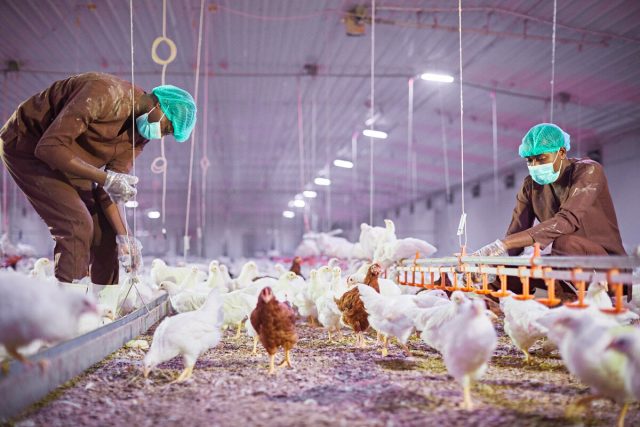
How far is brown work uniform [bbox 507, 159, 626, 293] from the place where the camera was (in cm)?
345

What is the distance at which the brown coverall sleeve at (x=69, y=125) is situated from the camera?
273 cm

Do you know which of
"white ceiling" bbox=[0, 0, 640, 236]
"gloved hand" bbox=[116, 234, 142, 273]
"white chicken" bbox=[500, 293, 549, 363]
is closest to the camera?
"white chicken" bbox=[500, 293, 549, 363]

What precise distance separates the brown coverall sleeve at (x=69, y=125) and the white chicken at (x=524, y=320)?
244cm

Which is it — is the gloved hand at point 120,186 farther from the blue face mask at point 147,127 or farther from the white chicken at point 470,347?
the white chicken at point 470,347

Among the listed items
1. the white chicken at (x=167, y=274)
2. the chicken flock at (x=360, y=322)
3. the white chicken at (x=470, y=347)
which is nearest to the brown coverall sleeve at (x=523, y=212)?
the chicken flock at (x=360, y=322)

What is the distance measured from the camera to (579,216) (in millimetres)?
3447

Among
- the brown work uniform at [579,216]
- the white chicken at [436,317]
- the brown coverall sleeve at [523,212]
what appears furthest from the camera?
the brown coverall sleeve at [523,212]

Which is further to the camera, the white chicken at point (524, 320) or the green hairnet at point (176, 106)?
the green hairnet at point (176, 106)

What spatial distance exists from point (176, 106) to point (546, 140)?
2364 mm

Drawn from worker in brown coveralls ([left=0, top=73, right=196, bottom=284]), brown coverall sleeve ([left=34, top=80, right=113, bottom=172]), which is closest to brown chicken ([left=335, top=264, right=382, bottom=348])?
worker in brown coveralls ([left=0, top=73, right=196, bottom=284])

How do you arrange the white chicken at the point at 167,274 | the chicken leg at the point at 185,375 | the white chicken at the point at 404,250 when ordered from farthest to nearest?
the white chicken at the point at 167,274, the white chicken at the point at 404,250, the chicken leg at the point at 185,375

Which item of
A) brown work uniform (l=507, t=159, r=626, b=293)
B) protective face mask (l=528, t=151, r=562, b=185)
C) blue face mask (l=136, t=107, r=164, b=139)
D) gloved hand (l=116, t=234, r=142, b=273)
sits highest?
blue face mask (l=136, t=107, r=164, b=139)

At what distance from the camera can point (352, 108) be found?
1147 centimetres

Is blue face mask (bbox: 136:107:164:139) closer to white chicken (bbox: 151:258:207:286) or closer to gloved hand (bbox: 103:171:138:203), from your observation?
gloved hand (bbox: 103:171:138:203)
